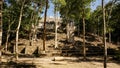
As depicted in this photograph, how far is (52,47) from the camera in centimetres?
4591

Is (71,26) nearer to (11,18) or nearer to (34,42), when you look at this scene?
(34,42)

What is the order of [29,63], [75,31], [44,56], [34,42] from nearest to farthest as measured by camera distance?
[29,63] → [44,56] → [34,42] → [75,31]

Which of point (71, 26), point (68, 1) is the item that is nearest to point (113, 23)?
point (68, 1)

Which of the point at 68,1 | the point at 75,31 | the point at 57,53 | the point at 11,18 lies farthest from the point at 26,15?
the point at 75,31

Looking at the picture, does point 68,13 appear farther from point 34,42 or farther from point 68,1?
point 34,42

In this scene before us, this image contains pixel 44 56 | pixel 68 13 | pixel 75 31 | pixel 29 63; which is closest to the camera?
pixel 29 63

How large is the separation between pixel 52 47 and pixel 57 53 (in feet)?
19.7

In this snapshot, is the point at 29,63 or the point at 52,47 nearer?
the point at 29,63

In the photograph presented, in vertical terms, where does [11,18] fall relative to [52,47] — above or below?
above

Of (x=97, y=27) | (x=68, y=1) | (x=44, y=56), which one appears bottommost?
(x=44, y=56)

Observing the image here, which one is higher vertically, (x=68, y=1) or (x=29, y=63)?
(x=68, y=1)

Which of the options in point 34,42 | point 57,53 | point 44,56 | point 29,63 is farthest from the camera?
point 34,42

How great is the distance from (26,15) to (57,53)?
14.1 meters

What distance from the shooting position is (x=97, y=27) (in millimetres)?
62781
